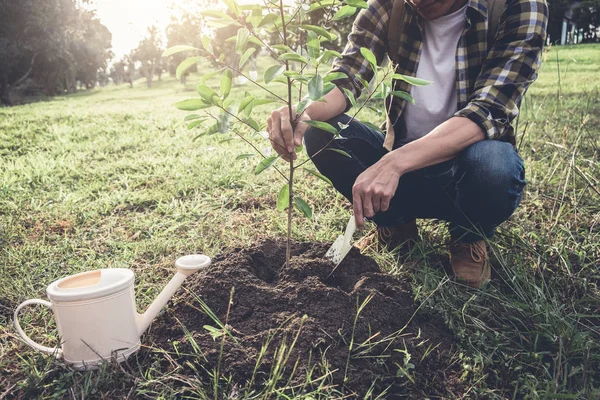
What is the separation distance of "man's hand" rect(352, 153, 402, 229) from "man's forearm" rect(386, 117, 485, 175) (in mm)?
59

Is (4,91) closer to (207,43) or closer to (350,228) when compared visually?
(207,43)

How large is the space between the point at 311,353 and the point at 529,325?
809mm

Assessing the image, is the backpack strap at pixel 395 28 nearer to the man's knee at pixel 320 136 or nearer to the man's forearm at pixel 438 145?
the man's knee at pixel 320 136

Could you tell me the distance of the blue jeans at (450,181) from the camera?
1.74m

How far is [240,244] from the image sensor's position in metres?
2.23

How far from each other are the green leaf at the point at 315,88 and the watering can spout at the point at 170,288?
67 centimetres

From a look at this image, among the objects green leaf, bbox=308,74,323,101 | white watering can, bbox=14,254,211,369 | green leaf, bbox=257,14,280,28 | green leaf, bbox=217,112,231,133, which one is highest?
green leaf, bbox=257,14,280,28

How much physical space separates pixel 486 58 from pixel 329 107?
693mm

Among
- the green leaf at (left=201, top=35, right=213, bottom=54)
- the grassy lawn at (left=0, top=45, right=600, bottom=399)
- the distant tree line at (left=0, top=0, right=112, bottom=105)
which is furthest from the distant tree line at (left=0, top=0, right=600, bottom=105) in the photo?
the green leaf at (left=201, top=35, right=213, bottom=54)

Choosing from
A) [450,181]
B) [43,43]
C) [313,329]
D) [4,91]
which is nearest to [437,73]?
[450,181]

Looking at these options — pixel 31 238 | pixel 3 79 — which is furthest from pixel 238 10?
pixel 3 79

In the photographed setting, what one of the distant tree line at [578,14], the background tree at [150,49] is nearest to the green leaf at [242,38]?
the distant tree line at [578,14]

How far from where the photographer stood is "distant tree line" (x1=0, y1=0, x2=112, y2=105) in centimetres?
1900

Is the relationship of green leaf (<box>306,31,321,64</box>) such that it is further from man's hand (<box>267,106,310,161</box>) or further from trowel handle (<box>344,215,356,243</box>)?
trowel handle (<box>344,215,356,243</box>)
